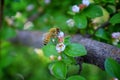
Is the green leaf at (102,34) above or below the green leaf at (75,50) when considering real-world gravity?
below

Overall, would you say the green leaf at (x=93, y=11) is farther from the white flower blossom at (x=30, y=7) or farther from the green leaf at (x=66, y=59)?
the white flower blossom at (x=30, y=7)

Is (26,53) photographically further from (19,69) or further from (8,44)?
(8,44)

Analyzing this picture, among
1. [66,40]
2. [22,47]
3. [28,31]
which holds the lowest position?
[22,47]

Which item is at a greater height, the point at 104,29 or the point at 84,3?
the point at 84,3

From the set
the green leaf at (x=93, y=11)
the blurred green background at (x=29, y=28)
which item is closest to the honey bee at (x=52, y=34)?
the green leaf at (x=93, y=11)

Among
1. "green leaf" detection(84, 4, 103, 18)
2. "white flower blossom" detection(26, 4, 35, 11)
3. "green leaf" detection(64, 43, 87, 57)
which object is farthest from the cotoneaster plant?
"white flower blossom" detection(26, 4, 35, 11)

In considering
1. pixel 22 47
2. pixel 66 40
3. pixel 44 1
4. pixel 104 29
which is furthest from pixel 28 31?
pixel 66 40

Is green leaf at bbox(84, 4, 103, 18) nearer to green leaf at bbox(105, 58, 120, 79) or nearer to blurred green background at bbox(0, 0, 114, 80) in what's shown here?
green leaf at bbox(105, 58, 120, 79)

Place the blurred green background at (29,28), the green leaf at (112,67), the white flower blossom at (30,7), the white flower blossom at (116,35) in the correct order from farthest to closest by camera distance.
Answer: the white flower blossom at (30,7) < the blurred green background at (29,28) < the white flower blossom at (116,35) < the green leaf at (112,67)
